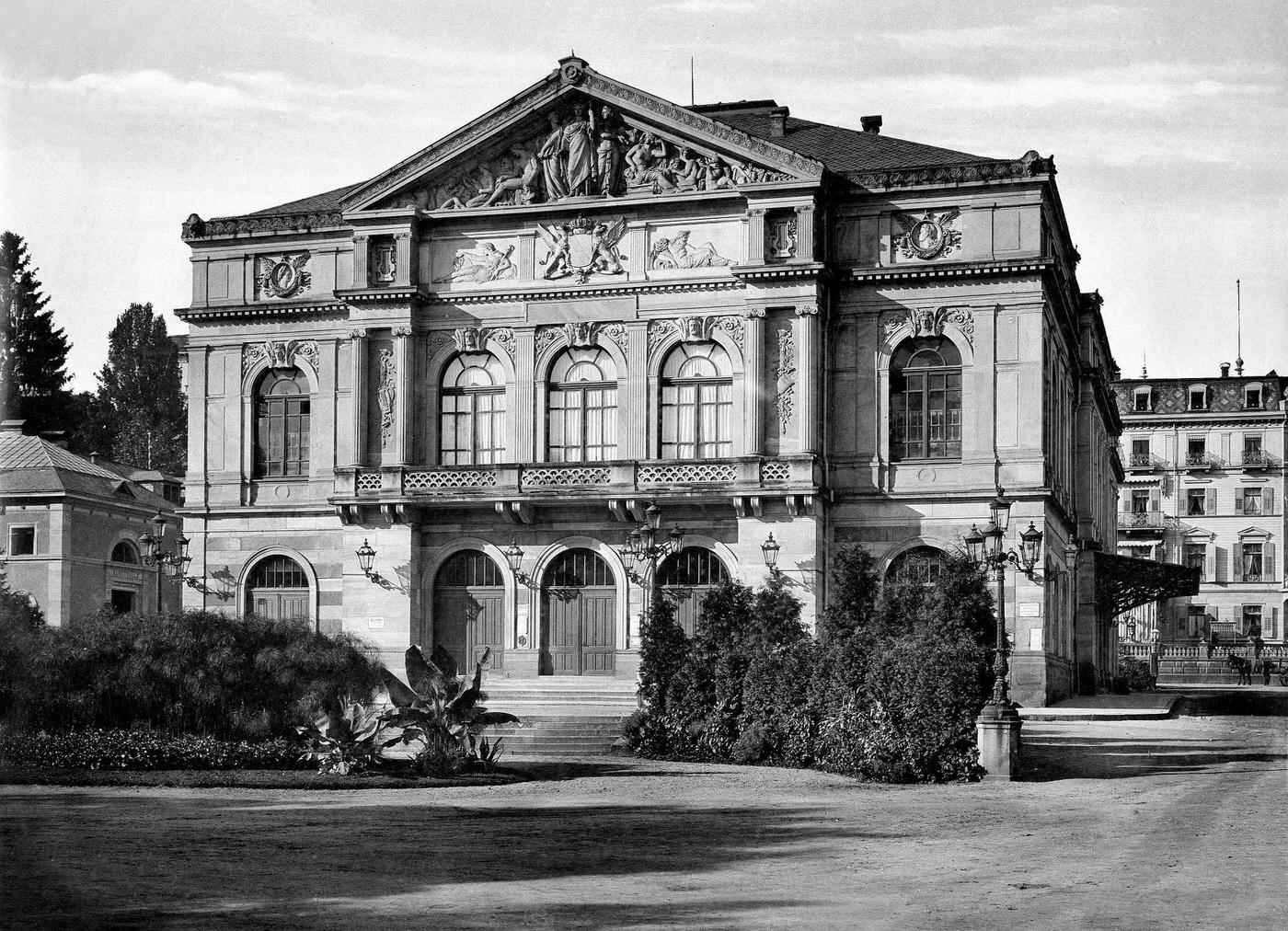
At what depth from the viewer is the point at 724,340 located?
148 ft

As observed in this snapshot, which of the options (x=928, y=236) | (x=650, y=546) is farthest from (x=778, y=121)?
(x=650, y=546)

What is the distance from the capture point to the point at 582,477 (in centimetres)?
4491

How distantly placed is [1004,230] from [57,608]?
37328 millimetres

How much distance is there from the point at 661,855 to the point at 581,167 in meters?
30.9

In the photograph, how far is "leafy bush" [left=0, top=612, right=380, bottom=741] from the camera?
2705 centimetres

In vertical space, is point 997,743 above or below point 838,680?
below

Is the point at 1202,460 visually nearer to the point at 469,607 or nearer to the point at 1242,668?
the point at 1242,668

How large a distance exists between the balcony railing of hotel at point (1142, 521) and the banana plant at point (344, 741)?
87149 millimetres

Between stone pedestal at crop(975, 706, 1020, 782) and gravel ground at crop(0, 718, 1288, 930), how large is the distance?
2.50ft

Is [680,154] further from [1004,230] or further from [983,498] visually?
[983,498]

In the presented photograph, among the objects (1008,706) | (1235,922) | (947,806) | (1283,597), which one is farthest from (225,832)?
(1283,597)

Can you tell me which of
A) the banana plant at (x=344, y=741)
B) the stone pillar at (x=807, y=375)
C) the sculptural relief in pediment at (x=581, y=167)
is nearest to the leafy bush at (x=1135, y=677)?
the stone pillar at (x=807, y=375)

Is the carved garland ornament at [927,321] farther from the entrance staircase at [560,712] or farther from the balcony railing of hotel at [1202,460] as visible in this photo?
the balcony railing of hotel at [1202,460]

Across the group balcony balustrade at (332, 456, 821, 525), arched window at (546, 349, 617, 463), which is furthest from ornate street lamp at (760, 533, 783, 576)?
arched window at (546, 349, 617, 463)
